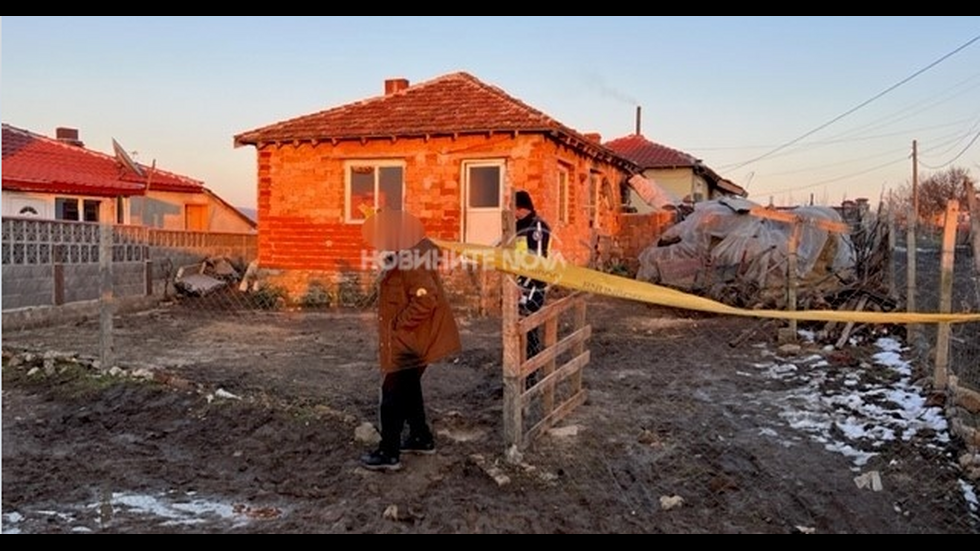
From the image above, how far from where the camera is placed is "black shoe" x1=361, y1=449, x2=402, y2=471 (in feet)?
15.2

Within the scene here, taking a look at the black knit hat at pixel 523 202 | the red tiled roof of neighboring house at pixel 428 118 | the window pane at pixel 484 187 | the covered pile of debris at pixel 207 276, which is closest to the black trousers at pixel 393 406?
the black knit hat at pixel 523 202

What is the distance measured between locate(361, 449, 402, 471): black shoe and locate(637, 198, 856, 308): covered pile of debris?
7.51 metres

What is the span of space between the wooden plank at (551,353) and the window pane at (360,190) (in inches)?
376

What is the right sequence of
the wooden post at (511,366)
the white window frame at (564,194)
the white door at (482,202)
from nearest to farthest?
1. the wooden post at (511,366)
2. the white door at (482,202)
3. the white window frame at (564,194)

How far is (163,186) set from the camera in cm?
2192

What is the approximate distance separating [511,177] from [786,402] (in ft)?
27.2

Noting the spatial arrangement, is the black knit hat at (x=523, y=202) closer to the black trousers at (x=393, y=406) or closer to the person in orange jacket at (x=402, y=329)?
the person in orange jacket at (x=402, y=329)

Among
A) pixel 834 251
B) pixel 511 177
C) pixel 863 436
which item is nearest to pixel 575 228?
pixel 511 177

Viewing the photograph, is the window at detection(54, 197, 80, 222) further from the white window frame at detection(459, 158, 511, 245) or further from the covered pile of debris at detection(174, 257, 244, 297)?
the white window frame at detection(459, 158, 511, 245)

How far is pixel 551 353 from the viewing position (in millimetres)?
5539

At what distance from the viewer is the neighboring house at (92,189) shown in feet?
54.7

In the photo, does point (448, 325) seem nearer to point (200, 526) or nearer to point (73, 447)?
point (200, 526)

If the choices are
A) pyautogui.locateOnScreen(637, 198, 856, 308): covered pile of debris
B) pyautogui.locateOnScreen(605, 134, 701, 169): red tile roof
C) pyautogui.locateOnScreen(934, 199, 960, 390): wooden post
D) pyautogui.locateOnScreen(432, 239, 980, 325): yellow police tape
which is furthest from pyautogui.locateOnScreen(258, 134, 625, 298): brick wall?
pyautogui.locateOnScreen(605, 134, 701, 169): red tile roof

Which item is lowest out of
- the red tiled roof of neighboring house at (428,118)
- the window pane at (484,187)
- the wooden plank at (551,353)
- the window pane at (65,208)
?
the wooden plank at (551,353)
